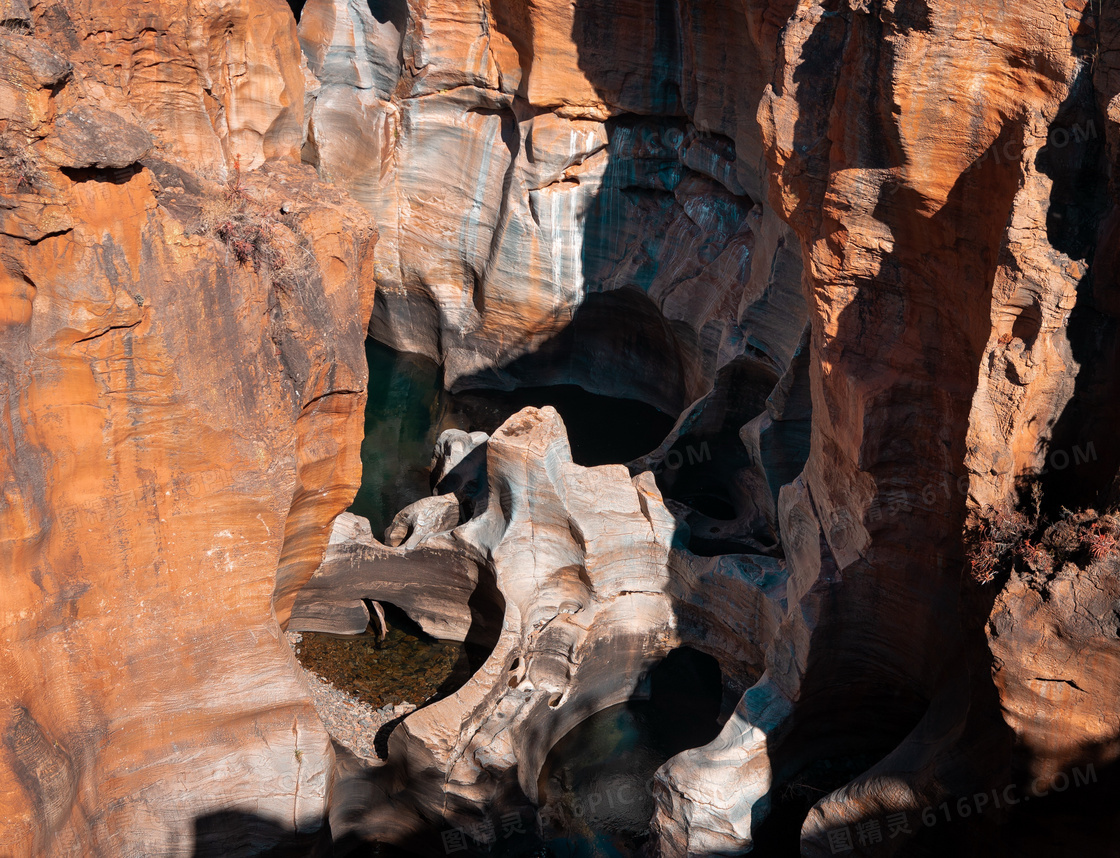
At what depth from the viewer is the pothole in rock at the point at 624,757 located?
1154 centimetres

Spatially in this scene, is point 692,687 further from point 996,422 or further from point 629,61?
point 629,61

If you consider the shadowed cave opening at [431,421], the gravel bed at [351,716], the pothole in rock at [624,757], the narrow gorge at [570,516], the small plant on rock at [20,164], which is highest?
the small plant on rock at [20,164]

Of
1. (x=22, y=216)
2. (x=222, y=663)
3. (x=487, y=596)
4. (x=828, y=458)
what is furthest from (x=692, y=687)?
(x=22, y=216)

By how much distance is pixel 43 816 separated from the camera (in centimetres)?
748

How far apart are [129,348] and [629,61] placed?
43.2ft

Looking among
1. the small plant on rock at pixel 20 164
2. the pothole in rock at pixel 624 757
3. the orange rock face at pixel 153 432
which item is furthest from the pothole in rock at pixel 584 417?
the small plant on rock at pixel 20 164

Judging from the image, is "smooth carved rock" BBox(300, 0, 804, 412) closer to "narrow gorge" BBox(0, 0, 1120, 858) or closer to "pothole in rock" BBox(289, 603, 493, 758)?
"narrow gorge" BBox(0, 0, 1120, 858)

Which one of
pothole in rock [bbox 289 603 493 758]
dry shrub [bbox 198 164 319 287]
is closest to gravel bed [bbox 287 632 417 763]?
pothole in rock [bbox 289 603 493 758]

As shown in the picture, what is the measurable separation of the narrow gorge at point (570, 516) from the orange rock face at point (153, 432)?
0.04 metres

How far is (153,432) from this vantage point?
26.2ft

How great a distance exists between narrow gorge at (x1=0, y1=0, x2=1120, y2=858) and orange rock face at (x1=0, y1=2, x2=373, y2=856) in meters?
0.04

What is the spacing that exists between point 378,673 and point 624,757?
11.8 feet

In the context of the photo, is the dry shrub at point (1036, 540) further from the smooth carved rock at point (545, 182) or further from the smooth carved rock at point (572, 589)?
the smooth carved rock at point (545, 182)

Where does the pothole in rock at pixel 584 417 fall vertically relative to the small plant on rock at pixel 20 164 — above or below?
below
